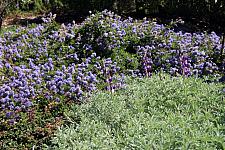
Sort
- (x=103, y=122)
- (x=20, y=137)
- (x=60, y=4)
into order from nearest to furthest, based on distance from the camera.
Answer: (x=103, y=122), (x=20, y=137), (x=60, y=4)

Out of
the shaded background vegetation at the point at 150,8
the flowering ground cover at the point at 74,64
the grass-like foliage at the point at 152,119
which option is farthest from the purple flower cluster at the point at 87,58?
the shaded background vegetation at the point at 150,8

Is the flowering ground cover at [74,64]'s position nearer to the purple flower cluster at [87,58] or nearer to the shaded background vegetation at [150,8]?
the purple flower cluster at [87,58]

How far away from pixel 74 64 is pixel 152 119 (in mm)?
2256

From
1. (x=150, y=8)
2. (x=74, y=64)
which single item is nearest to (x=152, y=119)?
(x=74, y=64)

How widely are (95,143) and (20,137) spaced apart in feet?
4.65

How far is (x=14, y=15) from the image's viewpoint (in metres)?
11.2

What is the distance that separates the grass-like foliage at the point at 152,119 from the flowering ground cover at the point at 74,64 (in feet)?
1.66

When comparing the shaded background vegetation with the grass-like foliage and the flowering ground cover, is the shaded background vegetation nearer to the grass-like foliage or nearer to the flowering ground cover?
the flowering ground cover

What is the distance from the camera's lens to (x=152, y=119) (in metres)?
3.14

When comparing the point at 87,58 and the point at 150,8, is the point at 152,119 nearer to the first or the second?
the point at 87,58

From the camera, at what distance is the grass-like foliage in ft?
9.03

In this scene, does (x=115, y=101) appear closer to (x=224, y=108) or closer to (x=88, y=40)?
(x=224, y=108)

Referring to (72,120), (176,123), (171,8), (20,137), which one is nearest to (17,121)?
(20,137)

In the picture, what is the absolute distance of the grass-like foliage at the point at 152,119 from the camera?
108 inches
